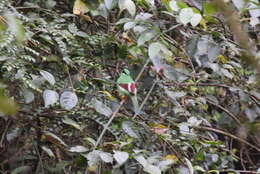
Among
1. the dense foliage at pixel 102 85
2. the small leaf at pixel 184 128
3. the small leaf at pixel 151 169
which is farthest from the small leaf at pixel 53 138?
the small leaf at pixel 184 128

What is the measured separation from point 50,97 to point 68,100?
43 millimetres

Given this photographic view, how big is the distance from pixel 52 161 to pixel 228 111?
0.59 m

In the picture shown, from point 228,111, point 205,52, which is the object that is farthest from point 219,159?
point 205,52

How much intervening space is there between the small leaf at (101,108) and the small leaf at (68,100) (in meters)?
0.06

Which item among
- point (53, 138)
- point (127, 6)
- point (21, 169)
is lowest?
point (21, 169)

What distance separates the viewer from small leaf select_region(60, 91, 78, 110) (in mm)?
1062

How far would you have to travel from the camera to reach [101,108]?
1.12 metres

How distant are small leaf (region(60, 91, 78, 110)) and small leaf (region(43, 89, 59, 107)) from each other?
0.6 inches

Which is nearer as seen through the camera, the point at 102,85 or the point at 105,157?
the point at 105,157

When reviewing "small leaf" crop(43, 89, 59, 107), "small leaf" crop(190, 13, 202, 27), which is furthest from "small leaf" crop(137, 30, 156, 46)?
"small leaf" crop(43, 89, 59, 107)

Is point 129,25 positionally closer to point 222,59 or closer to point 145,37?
point 145,37

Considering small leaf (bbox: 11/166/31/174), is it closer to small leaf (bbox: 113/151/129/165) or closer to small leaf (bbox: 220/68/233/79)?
small leaf (bbox: 113/151/129/165)

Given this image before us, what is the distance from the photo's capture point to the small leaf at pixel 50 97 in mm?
1052

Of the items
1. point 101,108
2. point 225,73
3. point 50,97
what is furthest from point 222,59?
point 50,97
